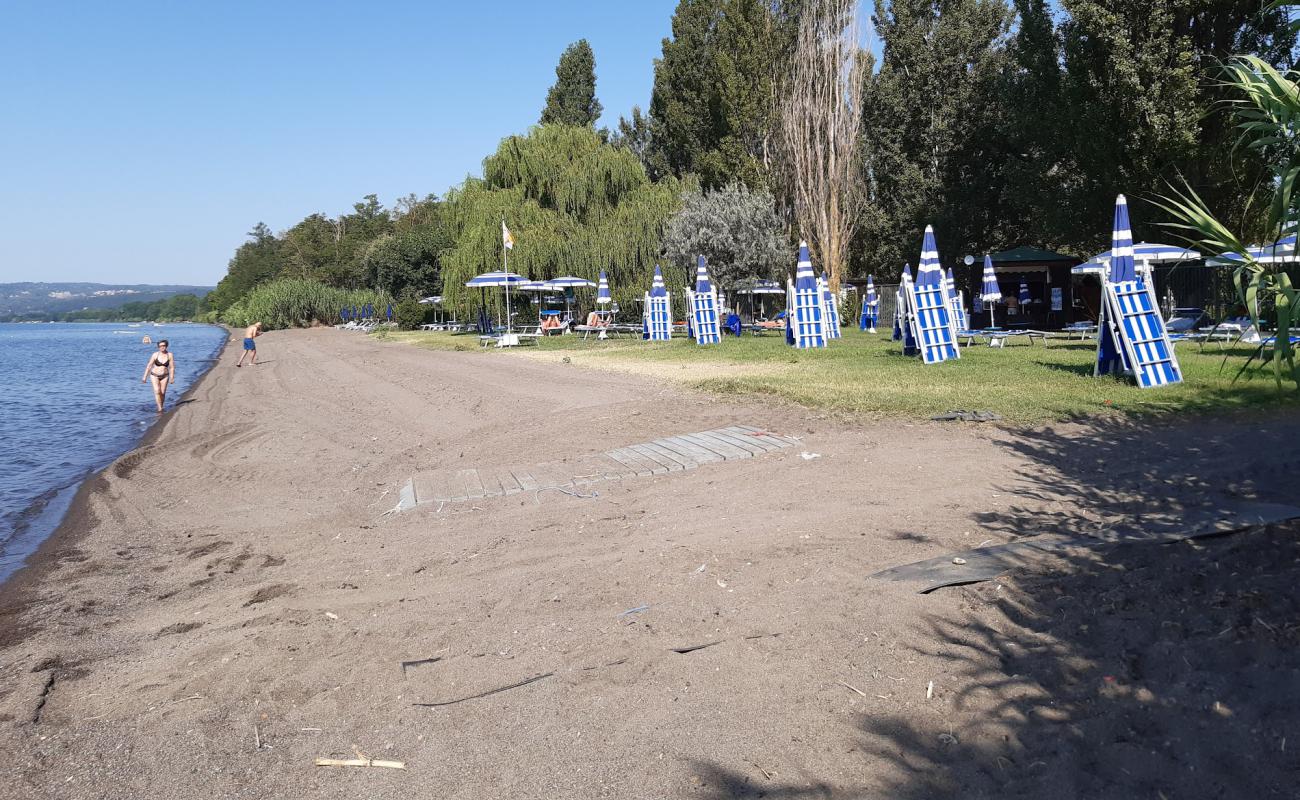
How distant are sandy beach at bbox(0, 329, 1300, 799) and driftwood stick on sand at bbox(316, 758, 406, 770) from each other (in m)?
0.04

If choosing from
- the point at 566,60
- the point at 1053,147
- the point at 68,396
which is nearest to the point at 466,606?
the point at 68,396

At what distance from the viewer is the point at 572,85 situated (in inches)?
1971

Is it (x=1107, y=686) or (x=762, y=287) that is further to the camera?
(x=762, y=287)

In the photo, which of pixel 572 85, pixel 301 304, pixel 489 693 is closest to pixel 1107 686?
pixel 489 693

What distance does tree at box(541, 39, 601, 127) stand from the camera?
1956 inches

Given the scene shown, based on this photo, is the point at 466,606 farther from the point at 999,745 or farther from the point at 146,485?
the point at 146,485

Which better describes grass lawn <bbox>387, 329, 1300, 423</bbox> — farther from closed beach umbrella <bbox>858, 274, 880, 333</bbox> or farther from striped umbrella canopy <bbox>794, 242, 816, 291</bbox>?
closed beach umbrella <bbox>858, 274, 880, 333</bbox>

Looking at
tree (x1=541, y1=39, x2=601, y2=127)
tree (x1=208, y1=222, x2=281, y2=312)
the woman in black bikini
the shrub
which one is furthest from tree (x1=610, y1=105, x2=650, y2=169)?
tree (x1=208, y1=222, x2=281, y2=312)

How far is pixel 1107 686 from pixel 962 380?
10.3 m

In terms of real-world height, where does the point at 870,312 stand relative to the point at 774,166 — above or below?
below

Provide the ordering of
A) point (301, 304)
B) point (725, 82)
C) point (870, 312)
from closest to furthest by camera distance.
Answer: point (870, 312) < point (725, 82) < point (301, 304)

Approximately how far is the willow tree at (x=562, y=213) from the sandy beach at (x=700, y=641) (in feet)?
96.3

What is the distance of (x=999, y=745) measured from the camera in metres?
3.20

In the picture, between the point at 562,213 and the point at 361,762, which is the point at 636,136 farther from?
the point at 361,762
